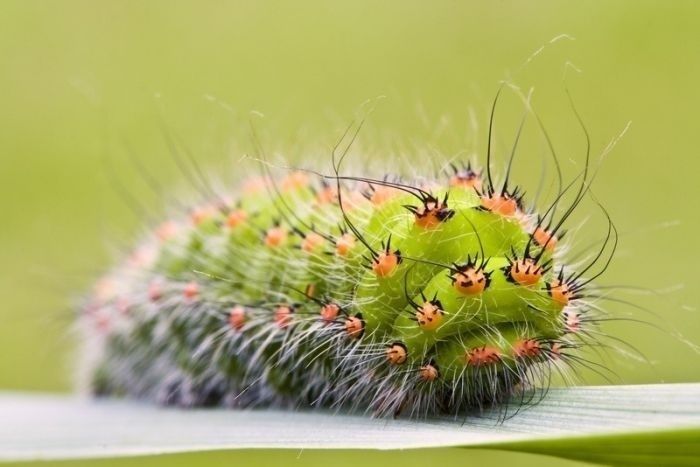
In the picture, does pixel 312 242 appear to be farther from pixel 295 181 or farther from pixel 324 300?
pixel 295 181

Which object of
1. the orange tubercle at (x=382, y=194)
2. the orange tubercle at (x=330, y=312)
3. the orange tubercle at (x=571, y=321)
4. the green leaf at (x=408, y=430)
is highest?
the orange tubercle at (x=382, y=194)

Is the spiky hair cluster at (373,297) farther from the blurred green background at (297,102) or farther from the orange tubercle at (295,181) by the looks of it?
the blurred green background at (297,102)

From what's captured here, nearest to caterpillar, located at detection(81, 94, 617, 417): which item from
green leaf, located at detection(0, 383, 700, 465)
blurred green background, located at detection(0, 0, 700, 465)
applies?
green leaf, located at detection(0, 383, 700, 465)

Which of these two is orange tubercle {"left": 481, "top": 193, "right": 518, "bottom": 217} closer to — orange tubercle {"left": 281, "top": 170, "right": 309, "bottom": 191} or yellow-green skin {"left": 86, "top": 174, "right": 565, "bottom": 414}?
yellow-green skin {"left": 86, "top": 174, "right": 565, "bottom": 414}

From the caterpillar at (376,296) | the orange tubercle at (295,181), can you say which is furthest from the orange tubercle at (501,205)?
the orange tubercle at (295,181)

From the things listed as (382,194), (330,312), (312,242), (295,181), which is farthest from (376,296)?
(295,181)

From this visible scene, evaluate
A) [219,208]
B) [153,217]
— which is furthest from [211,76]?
[219,208]
